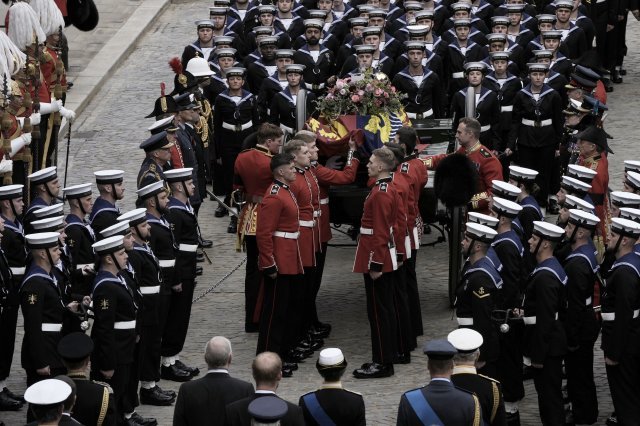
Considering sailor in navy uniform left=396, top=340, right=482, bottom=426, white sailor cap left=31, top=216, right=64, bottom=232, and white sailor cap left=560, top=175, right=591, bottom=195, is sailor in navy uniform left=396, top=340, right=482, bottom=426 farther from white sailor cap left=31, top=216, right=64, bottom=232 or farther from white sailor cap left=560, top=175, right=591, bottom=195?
white sailor cap left=560, top=175, right=591, bottom=195

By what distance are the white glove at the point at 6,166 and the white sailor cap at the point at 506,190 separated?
4812 millimetres

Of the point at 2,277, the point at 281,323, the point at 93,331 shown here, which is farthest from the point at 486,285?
the point at 2,277

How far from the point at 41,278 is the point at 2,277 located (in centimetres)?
91

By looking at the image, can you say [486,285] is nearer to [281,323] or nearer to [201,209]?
[281,323]

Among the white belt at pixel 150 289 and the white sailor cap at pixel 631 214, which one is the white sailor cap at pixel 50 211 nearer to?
the white belt at pixel 150 289

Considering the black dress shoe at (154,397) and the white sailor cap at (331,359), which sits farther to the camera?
the black dress shoe at (154,397)

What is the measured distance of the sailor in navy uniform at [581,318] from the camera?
575 inches

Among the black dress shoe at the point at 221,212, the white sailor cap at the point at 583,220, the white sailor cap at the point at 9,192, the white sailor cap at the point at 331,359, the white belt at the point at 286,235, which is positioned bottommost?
the black dress shoe at the point at 221,212

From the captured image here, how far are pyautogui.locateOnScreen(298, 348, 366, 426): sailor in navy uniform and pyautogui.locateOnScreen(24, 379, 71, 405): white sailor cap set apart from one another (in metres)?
1.67

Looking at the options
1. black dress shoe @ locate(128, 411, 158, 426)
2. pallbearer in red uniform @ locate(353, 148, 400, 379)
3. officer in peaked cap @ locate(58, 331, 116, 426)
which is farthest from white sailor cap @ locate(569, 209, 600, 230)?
officer in peaked cap @ locate(58, 331, 116, 426)

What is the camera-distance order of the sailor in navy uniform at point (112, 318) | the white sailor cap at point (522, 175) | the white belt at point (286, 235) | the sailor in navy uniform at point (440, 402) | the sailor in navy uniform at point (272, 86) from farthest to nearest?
the sailor in navy uniform at point (272, 86) → the white sailor cap at point (522, 175) → the white belt at point (286, 235) → the sailor in navy uniform at point (112, 318) → the sailor in navy uniform at point (440, 402)

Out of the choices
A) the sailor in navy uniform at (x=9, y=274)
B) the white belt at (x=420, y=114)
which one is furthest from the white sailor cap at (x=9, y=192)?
the white belt at (x=420, y=114)

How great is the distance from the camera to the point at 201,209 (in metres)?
21.4

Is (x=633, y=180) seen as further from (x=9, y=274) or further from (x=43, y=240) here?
(x=9, y=274)
